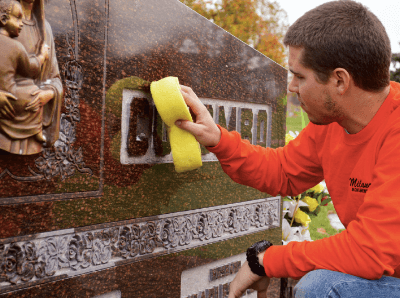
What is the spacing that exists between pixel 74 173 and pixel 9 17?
0.66 metres

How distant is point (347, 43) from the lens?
153cm

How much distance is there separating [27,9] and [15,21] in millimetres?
86

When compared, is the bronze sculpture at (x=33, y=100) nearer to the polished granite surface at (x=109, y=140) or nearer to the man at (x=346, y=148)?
the polished granite surface at (x=109, y=140)

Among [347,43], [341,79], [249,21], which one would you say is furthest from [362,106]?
[249,21]

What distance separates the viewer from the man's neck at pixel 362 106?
5.46ft

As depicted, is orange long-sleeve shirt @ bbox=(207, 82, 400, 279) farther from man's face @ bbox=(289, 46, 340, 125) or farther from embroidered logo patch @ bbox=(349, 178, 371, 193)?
man's face @ bbox=(289, 46, 340, 125)

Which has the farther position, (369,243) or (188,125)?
(188,125)

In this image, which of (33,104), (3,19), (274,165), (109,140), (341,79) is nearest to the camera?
(3,19)

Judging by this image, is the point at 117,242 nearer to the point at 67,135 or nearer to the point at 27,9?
the point at 67,135

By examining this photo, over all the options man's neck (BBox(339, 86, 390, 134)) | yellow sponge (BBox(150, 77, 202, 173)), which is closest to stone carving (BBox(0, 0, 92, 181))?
yellow sponge (BBox(150, 77, 202, 173))

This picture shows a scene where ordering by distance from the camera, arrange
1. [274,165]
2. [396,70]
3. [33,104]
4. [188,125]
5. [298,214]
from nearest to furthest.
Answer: [33,104] < [188,125] < [274,165] < [298,214] < [396,70]

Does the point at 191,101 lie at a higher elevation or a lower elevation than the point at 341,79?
lower

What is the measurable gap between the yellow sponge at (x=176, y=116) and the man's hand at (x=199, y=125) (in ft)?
0.10

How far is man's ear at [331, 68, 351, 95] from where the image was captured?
5.14 feet
